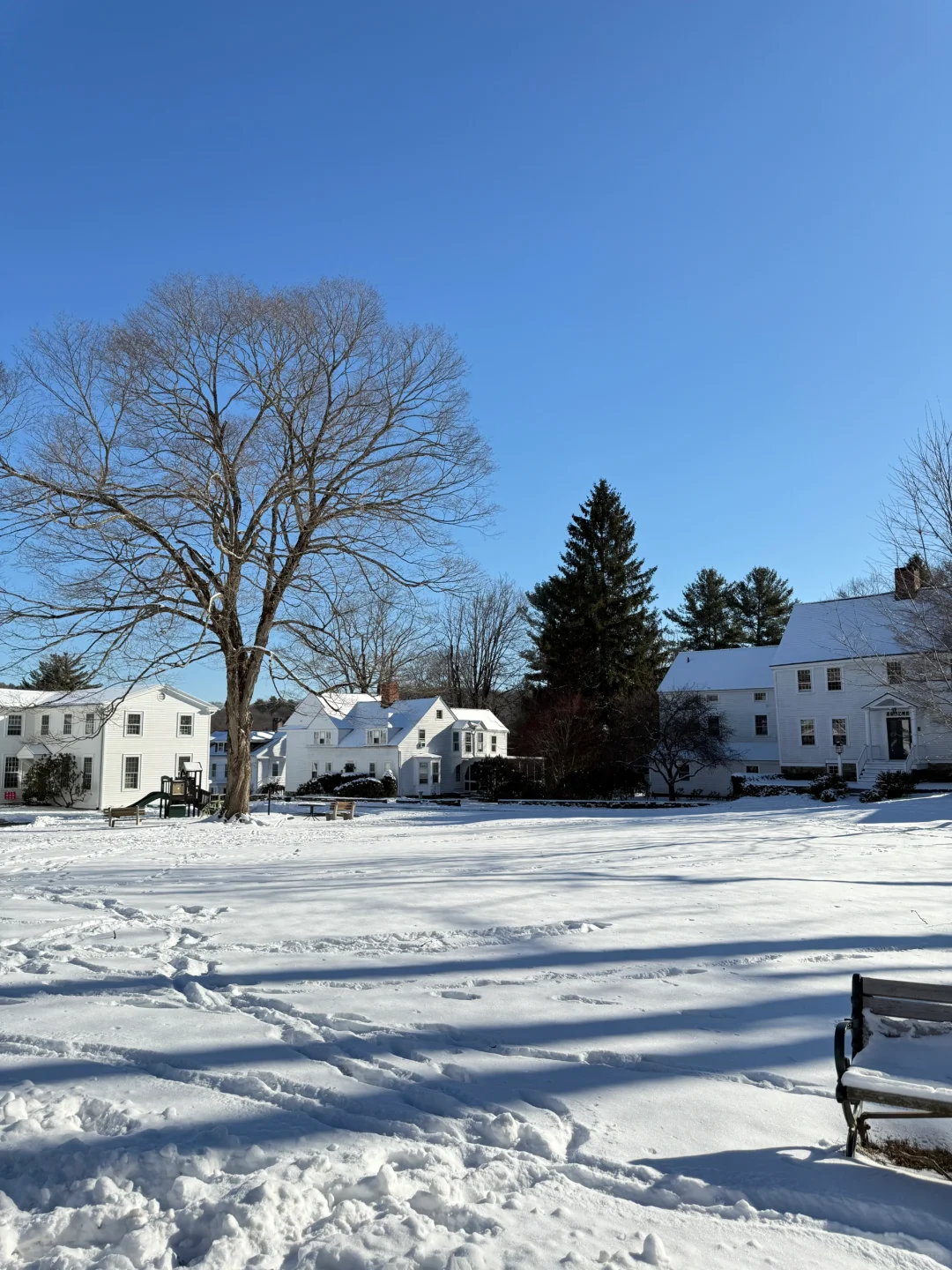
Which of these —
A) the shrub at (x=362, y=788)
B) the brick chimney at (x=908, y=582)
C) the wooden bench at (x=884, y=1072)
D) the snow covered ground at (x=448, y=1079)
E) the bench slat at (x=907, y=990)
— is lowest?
the shrub at (x=362, y=788)

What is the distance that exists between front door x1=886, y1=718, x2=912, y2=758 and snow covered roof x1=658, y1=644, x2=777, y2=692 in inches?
280

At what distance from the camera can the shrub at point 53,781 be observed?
4600 cm

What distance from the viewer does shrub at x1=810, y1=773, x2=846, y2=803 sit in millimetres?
35656

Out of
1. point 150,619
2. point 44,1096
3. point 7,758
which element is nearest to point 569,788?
point 150,619

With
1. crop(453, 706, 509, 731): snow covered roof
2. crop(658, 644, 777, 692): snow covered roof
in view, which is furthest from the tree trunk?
crop(453, 706, 509, 731): snow covered roof

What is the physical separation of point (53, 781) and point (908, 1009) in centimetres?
4838

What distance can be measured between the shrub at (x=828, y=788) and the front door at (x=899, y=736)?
22.1 ft

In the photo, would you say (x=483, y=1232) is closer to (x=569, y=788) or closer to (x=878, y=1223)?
(x=878, y=1223)

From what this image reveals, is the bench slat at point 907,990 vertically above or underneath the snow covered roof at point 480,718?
underneath

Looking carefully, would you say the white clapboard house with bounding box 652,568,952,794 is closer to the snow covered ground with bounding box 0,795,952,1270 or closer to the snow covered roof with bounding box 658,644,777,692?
the snow covered roof with bounding box 658,644,777,692

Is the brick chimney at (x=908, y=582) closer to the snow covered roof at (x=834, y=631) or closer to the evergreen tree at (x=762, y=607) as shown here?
the snow covered roof at (x=834, y=631)

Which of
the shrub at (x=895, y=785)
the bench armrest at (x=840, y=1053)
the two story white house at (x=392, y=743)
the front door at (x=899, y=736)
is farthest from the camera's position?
the two story white house at (x=392, y=743)

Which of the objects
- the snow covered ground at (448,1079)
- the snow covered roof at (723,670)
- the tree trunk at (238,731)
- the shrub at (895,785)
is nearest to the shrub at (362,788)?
the snow covered roof at (723,670)

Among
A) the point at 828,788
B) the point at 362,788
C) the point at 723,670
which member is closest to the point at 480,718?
the point at 362,788
